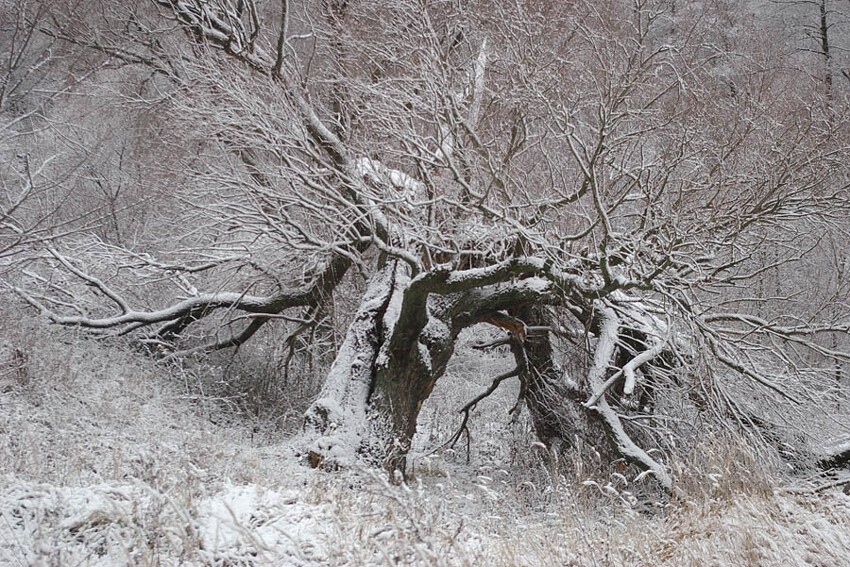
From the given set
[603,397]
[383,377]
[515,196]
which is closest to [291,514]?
[383,377]

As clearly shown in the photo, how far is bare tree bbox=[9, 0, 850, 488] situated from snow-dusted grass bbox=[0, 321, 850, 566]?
1.60 meters

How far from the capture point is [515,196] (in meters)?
8.04

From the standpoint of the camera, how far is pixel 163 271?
9.73m

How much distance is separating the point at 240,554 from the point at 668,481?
4.34 m

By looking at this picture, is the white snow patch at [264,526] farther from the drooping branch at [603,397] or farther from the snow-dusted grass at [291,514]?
the drooping branch at [603,397]

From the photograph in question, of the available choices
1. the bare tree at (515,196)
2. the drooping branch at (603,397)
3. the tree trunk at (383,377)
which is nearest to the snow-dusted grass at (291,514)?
the drooping branch at (603,397)

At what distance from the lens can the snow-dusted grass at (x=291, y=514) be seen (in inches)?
121

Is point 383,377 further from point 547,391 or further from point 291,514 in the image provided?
point 291,514

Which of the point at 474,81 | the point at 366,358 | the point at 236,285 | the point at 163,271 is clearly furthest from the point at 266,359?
the point at 474,81

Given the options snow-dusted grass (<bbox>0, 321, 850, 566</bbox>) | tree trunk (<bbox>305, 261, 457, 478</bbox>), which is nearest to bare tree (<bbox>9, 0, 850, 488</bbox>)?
tree trunk (<bbox>305, 261, 457, 478</bbox>)

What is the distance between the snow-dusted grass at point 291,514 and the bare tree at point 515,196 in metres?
1.60

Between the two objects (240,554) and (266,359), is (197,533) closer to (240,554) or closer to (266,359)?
(240,554)

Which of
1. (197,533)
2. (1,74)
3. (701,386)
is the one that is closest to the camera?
(197,533)

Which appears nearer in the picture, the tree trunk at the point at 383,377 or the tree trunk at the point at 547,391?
the tree trunk at the point at 383,377
